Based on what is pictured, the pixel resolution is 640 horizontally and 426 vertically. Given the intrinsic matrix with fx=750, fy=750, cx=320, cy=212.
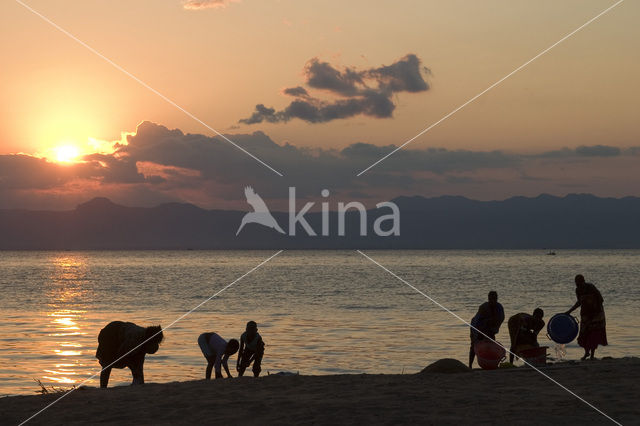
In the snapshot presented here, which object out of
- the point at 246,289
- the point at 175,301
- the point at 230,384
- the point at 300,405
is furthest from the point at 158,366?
the point at 246,289

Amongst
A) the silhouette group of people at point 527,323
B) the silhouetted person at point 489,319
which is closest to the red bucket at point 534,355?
the silhouette group of people at point 527,323

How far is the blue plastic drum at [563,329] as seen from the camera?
16.3 meters

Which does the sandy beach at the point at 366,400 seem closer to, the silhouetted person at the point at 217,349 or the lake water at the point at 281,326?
the silhouetted person at the point at 217,349

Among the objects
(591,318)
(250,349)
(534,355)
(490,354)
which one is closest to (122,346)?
(250,349)

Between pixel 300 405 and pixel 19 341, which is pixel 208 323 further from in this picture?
pixel 300 405

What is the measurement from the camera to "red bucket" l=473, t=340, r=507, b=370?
1507cm

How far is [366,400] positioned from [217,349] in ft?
14.0

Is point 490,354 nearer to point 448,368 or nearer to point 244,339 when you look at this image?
point 448,368

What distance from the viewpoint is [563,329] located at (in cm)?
1639

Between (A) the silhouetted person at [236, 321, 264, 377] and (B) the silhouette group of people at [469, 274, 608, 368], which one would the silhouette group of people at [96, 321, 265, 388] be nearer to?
(A) the silhouetted person at [236, 321, 264, 377]

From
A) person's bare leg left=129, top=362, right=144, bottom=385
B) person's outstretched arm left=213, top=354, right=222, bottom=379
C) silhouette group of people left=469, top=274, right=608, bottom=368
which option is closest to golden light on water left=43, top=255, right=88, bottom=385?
person's bare leg left=129, top=362, right=144, bottom=385

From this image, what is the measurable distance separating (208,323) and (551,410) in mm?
23705

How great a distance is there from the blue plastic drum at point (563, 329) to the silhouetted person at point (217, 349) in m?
6.93

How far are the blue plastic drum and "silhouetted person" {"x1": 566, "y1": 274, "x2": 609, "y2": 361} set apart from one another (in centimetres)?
21
